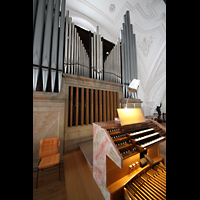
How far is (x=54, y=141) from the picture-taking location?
226 centimetres

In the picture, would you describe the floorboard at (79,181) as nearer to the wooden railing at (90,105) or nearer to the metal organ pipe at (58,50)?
the wooden railing at (90,105)

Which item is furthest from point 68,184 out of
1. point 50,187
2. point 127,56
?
point 127,56

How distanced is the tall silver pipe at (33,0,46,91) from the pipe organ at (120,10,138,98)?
3603 mm

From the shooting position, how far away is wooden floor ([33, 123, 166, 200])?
1.49 meters

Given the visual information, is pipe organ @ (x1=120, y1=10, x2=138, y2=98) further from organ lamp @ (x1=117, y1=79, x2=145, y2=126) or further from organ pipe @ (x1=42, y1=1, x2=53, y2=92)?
organ pipe @ (x1=42, y1=1, x2=53, y2=92)

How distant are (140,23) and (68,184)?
8390 mm

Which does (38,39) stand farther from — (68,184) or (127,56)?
(127,56)

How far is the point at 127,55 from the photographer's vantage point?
4.72m

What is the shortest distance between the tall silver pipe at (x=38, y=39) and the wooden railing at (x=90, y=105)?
3.58 ft

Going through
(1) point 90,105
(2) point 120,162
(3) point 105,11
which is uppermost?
(3) point 105,11
